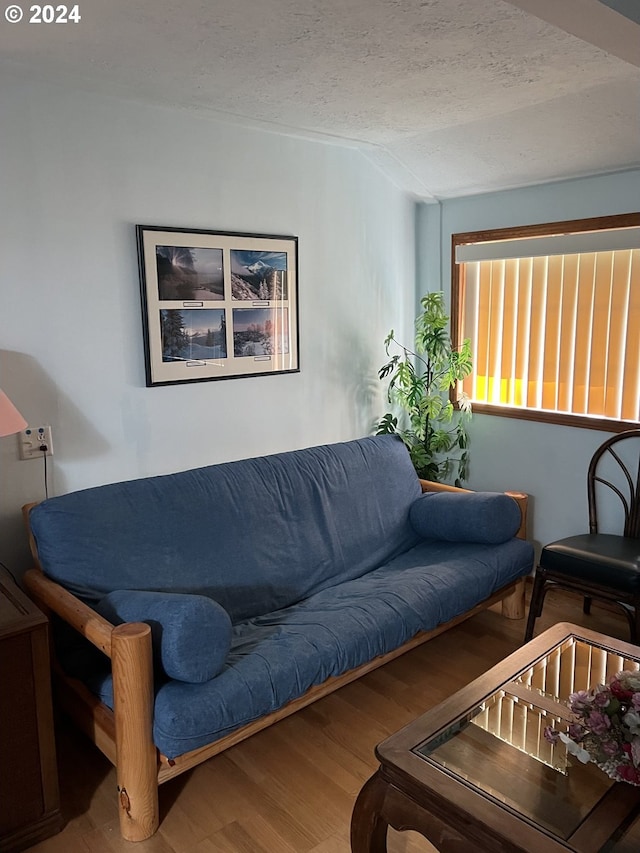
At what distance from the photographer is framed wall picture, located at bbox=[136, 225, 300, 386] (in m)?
2.76

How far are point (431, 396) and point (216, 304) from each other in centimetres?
135

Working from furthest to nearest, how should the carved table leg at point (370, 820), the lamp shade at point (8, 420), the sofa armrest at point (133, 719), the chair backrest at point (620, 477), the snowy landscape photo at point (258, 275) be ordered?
1. the chair backrest at point (620, 477)
2. the snowy landscape photo at point (258, 275)
3. the lamp shade at point (8, 420)
4. the sofa armrest at point (133, 719)
5. the carved table leg at point (370, 820)

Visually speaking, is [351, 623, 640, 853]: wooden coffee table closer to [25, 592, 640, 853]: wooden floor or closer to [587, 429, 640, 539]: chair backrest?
[25, 592, 640, 853]: wooden floor

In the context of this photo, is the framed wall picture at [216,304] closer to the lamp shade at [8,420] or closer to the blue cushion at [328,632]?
the lamp shade at [8,420]

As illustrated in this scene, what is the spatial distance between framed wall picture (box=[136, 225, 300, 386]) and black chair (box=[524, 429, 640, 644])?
60.6 inches

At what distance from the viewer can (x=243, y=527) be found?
273 centimetres

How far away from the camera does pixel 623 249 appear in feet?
10.3

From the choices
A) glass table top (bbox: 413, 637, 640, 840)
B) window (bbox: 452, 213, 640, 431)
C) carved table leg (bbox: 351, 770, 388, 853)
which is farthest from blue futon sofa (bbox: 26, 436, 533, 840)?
window (bbox: 452, 213, 640, 431)

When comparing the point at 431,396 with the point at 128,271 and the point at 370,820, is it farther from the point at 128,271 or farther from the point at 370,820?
the point at 370,820

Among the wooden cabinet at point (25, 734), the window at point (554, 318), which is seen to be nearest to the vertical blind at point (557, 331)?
the window at point (554, 318)

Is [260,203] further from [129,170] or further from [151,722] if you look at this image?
[151,722]

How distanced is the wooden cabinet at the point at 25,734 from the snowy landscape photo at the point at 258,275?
65.6 inches

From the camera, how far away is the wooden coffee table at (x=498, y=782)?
58.6 inches

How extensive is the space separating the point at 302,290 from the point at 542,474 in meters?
1.61
